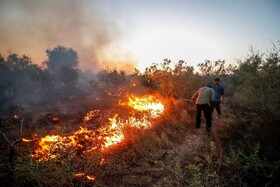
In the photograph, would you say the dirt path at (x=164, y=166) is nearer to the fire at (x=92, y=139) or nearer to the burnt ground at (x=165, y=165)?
the burnt ground at (x=165, y=165)

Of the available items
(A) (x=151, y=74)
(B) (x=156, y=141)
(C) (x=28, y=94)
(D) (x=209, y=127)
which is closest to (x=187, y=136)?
(D) (x=209, y=127)

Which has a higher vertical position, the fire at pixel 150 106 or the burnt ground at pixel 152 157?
the fire at pixel 150 106

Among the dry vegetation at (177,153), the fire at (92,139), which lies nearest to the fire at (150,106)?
the fire at (92,139)

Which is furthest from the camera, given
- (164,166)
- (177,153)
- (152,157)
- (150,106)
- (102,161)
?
(150,106)

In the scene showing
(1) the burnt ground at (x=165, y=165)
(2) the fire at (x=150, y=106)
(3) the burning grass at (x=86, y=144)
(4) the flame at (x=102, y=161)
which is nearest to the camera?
(1) the burnt ground at (x=165, y=165)

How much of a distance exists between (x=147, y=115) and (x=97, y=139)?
3.18m

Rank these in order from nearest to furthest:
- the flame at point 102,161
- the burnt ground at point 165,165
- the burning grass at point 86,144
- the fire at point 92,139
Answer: the burnt ground at point 165,165
the burning grass at point 86,144
the flame at point 102,161
the fire at point 92,139

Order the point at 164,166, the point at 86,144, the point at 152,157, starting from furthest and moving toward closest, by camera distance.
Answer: the point at 86,144
the point at 152,157
the point at 164,166

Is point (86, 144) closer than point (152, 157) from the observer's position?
No

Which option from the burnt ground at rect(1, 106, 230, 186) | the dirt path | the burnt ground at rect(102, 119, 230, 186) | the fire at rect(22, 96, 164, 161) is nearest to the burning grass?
the fire at rect(22, 96, 164, 161)

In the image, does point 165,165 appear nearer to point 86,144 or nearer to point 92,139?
point 86,144

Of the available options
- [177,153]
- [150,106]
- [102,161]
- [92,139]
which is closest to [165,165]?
[177,153]

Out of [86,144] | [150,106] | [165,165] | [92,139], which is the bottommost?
[165,165]

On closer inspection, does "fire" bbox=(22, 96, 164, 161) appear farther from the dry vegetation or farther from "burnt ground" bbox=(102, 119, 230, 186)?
"burnt ground" bbox=(102, 119, 230, 186)
